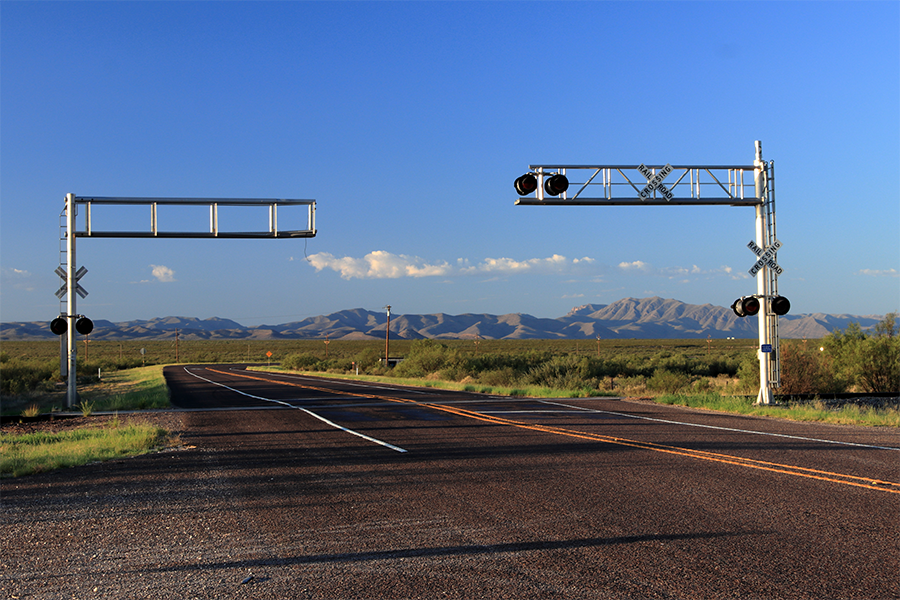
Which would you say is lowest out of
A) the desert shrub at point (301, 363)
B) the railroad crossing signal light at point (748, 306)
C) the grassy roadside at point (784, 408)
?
the desert shrub at point (301, 363)

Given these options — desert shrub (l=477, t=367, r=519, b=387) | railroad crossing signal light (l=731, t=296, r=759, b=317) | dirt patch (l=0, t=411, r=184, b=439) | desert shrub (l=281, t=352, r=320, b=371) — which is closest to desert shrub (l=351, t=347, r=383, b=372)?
desert shrub (l=281, t=352, r=320, b=371)

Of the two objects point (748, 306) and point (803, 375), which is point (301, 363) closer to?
point (803, 375)

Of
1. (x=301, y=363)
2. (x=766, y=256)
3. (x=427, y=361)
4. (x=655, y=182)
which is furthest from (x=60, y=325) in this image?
(x=301, y=363)

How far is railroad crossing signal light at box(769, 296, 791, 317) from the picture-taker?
19.9 metres

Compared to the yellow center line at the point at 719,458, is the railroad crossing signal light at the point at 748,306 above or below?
above

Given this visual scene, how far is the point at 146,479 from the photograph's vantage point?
9.45 metres

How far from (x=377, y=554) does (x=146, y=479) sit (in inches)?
209

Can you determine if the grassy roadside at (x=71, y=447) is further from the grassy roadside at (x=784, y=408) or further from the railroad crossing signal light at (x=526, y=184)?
the grassy roadside at (x=784, y=408)

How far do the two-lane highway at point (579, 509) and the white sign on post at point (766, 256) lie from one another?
6.76 metres

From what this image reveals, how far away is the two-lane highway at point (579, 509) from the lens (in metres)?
5.04

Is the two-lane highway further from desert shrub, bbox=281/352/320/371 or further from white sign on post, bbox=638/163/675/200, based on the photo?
desert shrub, bbox=281/352/320/371

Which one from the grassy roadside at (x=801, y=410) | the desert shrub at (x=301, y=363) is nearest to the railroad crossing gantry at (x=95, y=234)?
the grassy roadside at (x=801, y=410)

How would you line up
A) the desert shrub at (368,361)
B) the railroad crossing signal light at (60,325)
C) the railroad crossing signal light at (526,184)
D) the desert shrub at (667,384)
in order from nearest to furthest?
the railroad crossing signal light at (526,184)
the railroad crossing signal light at (60,325)
the desert shrub at (667,384)
the desert shrub at (368,361)

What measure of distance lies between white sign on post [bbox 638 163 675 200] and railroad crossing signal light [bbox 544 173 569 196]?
2.48 meters
